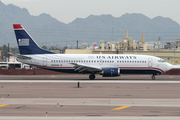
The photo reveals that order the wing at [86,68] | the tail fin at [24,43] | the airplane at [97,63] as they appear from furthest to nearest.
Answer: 1. the tail fin at [24,43]
2. the airplane at [97,63]
3. the wing at [86,68]

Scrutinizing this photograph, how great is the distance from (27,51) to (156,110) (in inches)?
1214

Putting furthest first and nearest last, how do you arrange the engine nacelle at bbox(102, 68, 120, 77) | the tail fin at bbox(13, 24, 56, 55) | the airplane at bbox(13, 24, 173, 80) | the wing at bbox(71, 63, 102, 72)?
the tail fin at bbox(13, 24, 56, 55) < the airplane at bbox(13, 24, 173, 80) < the wing at bbox(71, 63, 102, 72) < the engine nacelle at bbox(102, 68, 120, 77)

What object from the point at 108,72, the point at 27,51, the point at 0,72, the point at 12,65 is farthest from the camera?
the point at 12,65

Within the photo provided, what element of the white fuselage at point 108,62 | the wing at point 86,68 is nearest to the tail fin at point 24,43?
the white fuselage at point 108,62

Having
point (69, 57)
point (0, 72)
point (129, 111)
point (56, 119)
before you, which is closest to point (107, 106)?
point (129, 111)

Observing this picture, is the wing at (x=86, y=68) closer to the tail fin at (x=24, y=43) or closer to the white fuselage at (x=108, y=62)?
the white fuselage at (x=108, y=62)

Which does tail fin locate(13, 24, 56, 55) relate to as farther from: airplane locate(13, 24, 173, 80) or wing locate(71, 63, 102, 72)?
wing locate(71, 63, 102, 72)

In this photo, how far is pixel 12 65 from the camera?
275 ft

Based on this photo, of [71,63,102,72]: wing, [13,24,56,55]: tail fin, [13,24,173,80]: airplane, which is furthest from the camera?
[13,24,56,55]: tail fin

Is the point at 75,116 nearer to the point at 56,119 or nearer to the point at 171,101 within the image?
the point at 56,119

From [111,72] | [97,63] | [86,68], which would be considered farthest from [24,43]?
[111,72]

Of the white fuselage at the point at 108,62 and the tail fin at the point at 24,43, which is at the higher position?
the tail fin at the point at 24,43

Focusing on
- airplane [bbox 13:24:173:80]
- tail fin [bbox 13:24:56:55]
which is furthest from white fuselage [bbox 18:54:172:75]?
tail fin [bbox 13:24:56:55]

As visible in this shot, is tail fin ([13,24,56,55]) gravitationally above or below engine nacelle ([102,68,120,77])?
above
